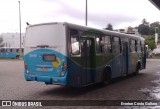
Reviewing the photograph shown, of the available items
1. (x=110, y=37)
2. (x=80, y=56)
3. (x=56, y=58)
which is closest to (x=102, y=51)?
(x=110, y=37)

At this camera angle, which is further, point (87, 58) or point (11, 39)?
point (11, 39)

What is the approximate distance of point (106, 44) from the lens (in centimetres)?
1372

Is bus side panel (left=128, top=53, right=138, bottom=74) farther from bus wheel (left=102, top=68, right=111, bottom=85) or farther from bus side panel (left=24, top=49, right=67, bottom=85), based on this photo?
bus side panel (left=24, top=49, right=67, bottom=85)

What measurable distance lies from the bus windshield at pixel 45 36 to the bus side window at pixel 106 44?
336 centimetres

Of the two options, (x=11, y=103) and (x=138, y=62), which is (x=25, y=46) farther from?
(x=138, y=62)

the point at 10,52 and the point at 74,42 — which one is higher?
the point at 74,42

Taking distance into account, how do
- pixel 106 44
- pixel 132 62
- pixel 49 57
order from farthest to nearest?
pixel 132 62, pixel 106 44, pixel 49 57

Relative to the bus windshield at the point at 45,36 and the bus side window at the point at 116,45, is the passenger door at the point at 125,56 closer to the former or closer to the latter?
the bus side window at the point at 116,45

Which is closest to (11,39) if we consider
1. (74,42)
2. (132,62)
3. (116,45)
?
(132,62)

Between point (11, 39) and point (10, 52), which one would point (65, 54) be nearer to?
point (10, 52)

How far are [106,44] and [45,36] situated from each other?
3.93 metres

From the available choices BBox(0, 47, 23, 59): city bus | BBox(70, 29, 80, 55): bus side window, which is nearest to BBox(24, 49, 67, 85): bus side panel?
BBox(70, 29, 80, 55): bus side window

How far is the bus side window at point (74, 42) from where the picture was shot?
10727 millimetres

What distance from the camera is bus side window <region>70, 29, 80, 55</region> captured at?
1073 cm
